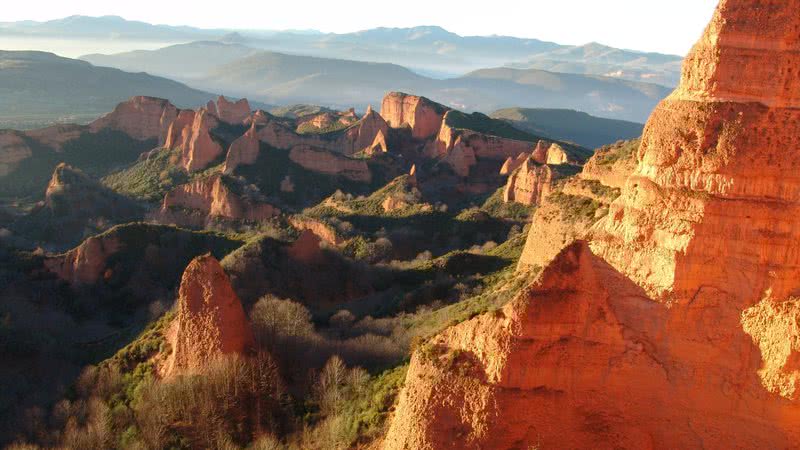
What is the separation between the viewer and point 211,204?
2356 inches

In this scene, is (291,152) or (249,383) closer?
(249,383)

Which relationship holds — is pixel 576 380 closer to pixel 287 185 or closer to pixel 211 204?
pixel 211 204

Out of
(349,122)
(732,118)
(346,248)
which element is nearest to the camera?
(732,118)

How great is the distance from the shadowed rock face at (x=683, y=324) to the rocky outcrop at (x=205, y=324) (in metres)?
10.2

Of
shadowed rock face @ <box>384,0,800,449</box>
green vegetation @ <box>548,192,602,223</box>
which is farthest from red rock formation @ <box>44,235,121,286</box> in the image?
shadowed rock face @ <box>384,0,800,449</box>

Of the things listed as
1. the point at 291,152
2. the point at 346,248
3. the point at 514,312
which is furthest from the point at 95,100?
the point at 514,312

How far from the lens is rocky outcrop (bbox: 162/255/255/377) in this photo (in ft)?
80.2

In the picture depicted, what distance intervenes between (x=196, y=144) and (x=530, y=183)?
32.4 metres

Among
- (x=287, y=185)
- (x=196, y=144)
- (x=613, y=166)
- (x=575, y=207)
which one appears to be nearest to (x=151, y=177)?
(x=196, y=144)

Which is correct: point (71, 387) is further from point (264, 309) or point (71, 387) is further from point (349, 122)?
point (349, 122)

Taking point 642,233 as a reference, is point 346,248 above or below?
below

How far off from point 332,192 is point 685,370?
56920mm

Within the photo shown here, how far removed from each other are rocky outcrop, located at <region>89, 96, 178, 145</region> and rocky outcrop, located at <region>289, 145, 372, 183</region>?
2112 cm

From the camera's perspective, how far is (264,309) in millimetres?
30734
